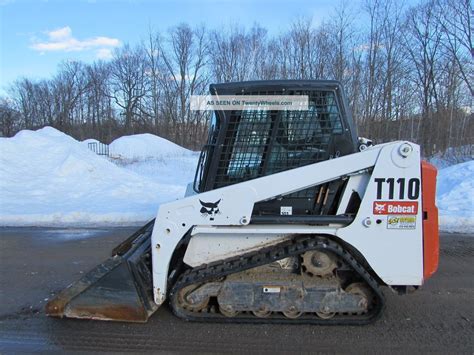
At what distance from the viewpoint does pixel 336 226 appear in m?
3.51

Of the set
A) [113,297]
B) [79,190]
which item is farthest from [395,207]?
[79,190]

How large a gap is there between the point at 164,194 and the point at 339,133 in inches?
333

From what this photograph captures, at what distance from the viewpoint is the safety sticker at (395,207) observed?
3.45 m

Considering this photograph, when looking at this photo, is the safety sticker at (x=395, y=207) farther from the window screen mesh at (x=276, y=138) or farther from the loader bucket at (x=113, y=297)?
the loader bucket at (x=113, y=297)

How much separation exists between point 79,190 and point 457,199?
10.2 metres

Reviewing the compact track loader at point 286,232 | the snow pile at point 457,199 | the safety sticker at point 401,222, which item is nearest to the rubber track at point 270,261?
the compact track loader at point 286,232

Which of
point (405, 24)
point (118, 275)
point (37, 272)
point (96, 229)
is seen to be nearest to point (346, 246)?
point (118, 275)

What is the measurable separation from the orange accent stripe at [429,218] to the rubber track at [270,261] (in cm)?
53

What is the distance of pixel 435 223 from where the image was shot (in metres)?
3.54

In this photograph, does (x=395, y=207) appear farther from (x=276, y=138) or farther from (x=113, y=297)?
(x=113, y=297)

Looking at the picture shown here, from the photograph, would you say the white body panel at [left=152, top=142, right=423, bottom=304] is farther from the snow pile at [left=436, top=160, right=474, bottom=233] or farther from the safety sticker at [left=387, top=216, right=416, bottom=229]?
the snow pile at [left=436, top=160, right=474, bottom=233]

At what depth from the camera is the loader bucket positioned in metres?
3.54

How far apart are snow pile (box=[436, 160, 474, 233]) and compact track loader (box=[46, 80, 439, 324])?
183 inches

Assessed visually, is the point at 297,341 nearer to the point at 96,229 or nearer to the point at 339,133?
the point at 339,133
